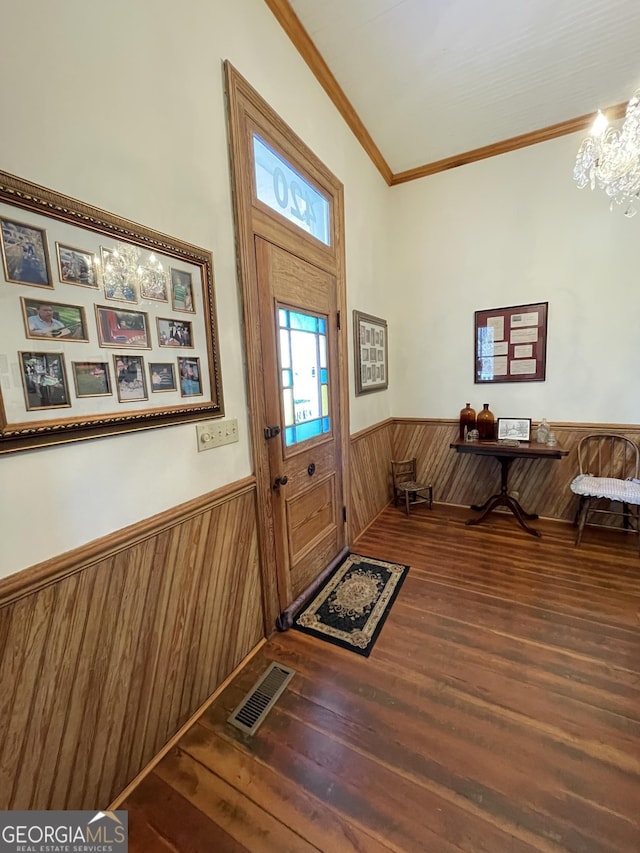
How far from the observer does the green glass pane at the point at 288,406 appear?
6.55 feet

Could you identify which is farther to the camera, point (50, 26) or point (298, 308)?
point (298, 308)

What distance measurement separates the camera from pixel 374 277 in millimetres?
3219

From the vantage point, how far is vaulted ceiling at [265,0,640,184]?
190cm

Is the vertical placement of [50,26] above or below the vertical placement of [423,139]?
below

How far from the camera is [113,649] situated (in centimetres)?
116

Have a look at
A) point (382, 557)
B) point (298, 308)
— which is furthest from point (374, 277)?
point (382, 557)

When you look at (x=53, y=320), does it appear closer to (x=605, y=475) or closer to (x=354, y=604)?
(x=354, y=604)

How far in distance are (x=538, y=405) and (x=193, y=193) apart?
319 centimetres

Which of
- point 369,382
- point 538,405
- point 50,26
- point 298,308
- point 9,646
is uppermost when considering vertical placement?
point 50,26

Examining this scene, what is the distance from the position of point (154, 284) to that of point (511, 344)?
3083 millimetres

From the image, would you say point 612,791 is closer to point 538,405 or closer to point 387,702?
point 387,702

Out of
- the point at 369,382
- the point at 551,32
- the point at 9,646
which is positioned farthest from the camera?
the point at 369,382

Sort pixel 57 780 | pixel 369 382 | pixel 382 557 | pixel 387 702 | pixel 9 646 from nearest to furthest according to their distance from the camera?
pixel 9 646 < pixel 57 780 < pixel 387 702 < pixel 382 557 < pixel 369 382

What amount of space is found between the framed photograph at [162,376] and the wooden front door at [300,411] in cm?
56
